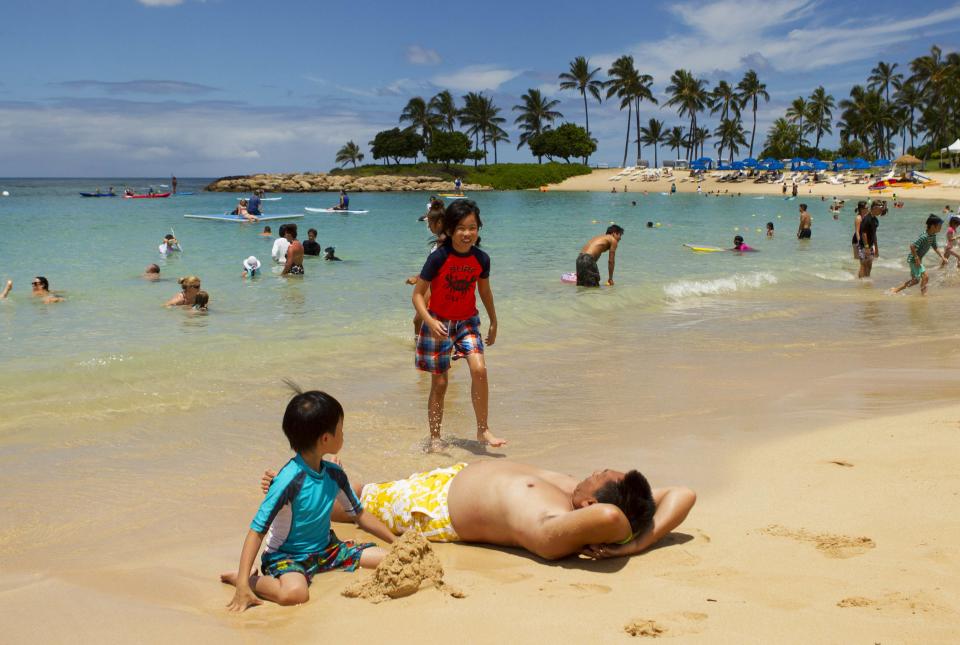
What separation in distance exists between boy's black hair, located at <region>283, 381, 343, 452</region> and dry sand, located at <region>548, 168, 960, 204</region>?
5364 centimetres

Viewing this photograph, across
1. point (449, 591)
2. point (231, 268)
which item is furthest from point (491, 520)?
point (231, 268)

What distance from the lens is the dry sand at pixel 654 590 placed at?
2.74m

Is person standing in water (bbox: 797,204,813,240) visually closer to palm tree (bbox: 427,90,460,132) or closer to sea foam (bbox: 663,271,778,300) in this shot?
sea foam (bbox: 663,271,778,300)

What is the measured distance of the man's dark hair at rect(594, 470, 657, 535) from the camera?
11.4 feet

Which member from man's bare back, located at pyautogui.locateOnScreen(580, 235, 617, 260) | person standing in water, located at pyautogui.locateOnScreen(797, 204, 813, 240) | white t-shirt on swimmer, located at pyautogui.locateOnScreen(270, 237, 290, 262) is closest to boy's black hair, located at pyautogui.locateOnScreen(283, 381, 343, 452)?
man's bare back, located at pyautogui.locateOnScreen(580, 235, 617, 260)

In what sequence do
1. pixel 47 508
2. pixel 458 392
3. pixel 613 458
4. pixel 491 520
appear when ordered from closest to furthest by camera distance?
pixel 491 520 → pixel 47 508 → pixel 613 458 → pixel 458 392

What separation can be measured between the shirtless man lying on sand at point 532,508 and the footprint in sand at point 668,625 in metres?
0.58

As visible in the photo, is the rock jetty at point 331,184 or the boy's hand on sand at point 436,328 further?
the rock jetty at point 331,184

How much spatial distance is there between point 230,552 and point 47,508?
1.44m

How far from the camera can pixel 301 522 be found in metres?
3.45

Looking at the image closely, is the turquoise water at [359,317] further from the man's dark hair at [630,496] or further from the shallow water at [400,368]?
the man's dark hair at [630,496]

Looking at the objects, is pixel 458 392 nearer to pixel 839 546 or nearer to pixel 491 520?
pixel 491 520

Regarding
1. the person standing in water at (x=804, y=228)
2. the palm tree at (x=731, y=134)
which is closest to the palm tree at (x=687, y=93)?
the palm tree at (x=731, y=134)

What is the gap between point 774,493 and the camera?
4.24 m
